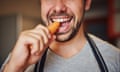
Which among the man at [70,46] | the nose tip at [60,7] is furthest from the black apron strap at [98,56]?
the nose tip at [60,7]

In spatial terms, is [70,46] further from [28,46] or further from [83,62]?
[28,46]

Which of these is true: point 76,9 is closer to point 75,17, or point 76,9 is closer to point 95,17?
point 75,17

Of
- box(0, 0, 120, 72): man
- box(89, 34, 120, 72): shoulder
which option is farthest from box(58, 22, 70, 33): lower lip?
box(89, 34, 120, 72): shoulder

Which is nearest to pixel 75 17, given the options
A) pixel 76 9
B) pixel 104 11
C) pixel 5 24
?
pixel 76 9

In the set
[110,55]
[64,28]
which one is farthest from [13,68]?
[110,55]

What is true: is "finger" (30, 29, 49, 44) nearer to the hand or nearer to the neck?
the hand

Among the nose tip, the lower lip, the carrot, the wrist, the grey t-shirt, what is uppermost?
the nose tip

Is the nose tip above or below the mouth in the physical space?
above
